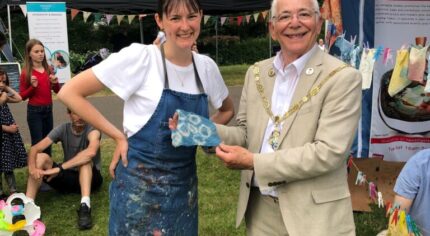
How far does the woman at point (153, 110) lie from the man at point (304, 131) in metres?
0.27

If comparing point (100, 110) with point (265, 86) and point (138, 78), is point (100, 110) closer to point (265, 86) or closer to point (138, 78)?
point (138, 78)

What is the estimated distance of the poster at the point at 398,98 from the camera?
4051 millimetres

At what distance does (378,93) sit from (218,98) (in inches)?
99.6

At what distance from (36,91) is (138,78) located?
3708 mm

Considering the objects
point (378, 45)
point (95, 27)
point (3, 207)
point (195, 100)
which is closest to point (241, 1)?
point (378, 45)

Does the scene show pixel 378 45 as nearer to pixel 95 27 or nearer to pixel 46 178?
pixel 46 178

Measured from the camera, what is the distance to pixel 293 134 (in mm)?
1779

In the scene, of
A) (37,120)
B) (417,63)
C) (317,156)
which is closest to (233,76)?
(37,120)

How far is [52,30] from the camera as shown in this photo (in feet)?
29.0

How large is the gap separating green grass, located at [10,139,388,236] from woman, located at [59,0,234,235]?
189cm

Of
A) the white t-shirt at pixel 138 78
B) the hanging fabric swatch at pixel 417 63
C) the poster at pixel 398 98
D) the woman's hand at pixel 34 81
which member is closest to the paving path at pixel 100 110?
the woman's hand at pixel 34 81

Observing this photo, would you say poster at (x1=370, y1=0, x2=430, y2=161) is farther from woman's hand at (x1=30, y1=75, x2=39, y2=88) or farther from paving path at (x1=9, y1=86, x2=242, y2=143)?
paving path at (x1=9, y1=86, x2=242, y2=143)

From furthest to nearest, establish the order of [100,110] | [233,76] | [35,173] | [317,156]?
[233,76]
[100,110]
[35,173]
[317,156]

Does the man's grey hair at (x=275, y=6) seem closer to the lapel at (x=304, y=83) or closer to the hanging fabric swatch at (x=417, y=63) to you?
the lapel at (x=304, y=83)
